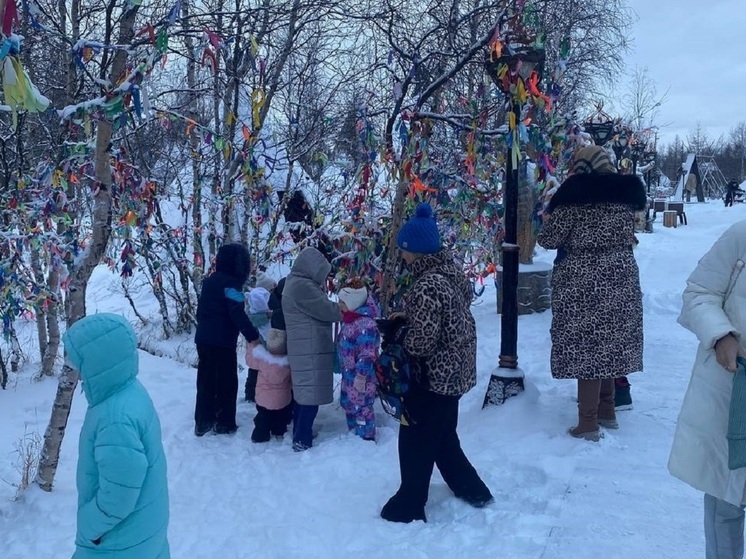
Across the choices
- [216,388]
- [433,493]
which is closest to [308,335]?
[216,388]

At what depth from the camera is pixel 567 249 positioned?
4.55m

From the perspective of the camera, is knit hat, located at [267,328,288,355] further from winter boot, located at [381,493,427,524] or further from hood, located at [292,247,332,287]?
winter boot, located at [381,493,427,524]

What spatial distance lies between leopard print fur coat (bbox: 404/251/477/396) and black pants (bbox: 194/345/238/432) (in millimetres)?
2295

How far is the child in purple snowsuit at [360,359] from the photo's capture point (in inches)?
202

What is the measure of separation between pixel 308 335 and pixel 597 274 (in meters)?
2.16

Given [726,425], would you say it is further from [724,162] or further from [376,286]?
[724,162]

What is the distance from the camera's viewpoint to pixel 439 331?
3.64m

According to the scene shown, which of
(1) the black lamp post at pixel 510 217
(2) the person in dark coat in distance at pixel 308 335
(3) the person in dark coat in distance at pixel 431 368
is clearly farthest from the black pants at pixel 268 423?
(3) the person in dark coat in distance at pixel 431 368

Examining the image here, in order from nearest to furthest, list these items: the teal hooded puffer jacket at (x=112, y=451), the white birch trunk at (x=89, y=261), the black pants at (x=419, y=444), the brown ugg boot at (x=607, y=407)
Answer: the teal hooded puffer jacket at (x=112, y=451) → the black pants at (x=419, y=444) → the white birch trunk at (x=89, y=261) → the brown ugg boot at (x=607, y=407)

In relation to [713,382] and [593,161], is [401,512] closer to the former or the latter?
[713,382]

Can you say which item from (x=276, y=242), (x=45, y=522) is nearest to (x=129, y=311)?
(x=276, y=242)

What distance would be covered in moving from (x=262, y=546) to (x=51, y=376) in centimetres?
505

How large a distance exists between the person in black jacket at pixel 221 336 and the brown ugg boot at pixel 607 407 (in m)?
2.69

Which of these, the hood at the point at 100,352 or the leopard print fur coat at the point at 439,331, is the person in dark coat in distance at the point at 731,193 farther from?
the hood at the point at 100,352
